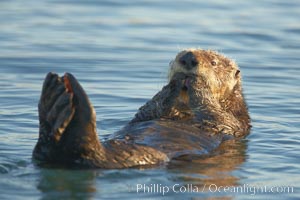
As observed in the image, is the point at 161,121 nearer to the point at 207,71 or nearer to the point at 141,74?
the point at 207,71

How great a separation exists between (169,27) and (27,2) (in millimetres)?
2839

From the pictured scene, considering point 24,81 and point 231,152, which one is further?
point 24,81

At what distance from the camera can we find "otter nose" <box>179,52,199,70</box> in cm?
812

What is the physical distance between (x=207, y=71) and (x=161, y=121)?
0.81 metres

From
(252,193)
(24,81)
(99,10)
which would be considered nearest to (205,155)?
(252,193)

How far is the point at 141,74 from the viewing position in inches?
445

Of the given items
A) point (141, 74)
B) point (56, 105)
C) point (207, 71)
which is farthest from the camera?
point (141, 74)

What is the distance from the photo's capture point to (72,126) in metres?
6.34

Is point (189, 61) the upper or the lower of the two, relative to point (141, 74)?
upper

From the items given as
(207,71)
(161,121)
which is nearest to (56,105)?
(161,121)

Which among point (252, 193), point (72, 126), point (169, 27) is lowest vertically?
point (252, 193)

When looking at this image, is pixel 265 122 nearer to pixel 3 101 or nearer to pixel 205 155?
pixel 205 155

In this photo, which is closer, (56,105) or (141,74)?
(56,105)

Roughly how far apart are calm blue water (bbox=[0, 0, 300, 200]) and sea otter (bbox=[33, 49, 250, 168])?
0.14m
